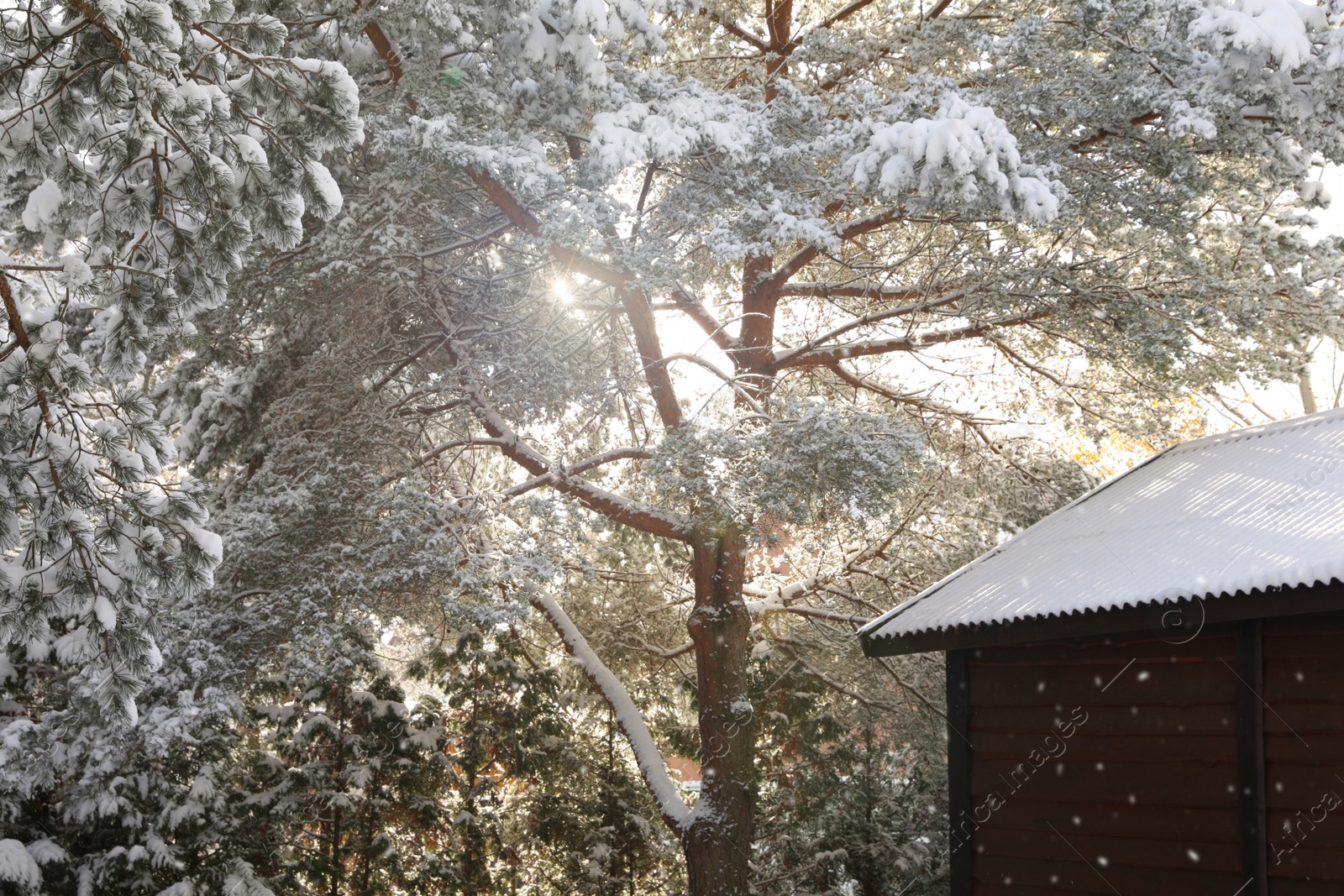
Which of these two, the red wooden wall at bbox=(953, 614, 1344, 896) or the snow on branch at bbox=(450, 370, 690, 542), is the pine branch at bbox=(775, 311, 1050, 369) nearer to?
the snow on branch at bbox=(450, 370, 690, 542)

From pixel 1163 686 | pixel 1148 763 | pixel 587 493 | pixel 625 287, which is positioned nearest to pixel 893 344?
pixel 625 287

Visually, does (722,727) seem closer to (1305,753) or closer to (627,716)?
(627,716)

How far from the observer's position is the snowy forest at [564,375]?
215 inches

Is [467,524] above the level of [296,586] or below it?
above

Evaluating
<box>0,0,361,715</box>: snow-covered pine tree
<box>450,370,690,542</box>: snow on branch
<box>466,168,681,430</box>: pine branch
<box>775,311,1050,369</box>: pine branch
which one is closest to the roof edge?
<box>0,0,361,715</box>: snow-covered pine tree

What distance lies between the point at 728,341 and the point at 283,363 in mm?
5125

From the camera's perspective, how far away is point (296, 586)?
10086mm

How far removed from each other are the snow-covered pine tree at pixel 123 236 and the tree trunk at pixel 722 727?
599cm

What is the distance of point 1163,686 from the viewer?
5613mm

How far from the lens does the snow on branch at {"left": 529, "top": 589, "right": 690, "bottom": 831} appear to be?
456 inches

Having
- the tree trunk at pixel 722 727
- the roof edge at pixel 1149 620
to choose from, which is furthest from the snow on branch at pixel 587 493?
the roof edge at pixel 1149 620

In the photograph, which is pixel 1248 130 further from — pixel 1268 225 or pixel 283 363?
pixel 283 363

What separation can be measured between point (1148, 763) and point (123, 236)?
639 centimetres

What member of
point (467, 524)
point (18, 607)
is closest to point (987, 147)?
point (467, 524)
